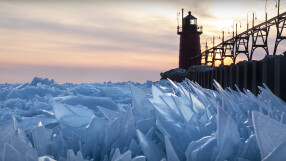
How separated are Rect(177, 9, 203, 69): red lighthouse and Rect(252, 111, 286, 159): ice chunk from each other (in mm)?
36846

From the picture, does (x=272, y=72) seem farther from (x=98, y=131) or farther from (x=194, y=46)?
(x=194, y=46)

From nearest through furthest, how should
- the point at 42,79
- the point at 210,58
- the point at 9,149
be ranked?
1. the point at 9,149
2. the point at 42,79
3. the point at 210,58

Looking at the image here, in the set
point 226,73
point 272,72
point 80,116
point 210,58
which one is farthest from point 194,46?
point 80,116

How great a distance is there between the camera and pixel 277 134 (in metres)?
0.65

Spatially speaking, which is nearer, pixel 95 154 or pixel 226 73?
pixel 95 154

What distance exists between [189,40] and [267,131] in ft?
123

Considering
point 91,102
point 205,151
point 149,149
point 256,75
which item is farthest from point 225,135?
point 256,75

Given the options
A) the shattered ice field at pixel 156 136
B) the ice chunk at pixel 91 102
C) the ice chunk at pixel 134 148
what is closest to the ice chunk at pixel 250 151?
the shattered ice field at pixel 156 136

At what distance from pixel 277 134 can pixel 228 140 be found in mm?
120

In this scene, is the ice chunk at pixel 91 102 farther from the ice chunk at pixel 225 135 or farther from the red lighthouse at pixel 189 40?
the red lighthouse at pixel 189 40

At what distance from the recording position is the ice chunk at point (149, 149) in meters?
0.75

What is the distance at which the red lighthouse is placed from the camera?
37.1 m

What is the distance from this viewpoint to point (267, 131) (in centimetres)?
66

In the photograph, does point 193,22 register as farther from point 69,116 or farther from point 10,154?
point 10,154
